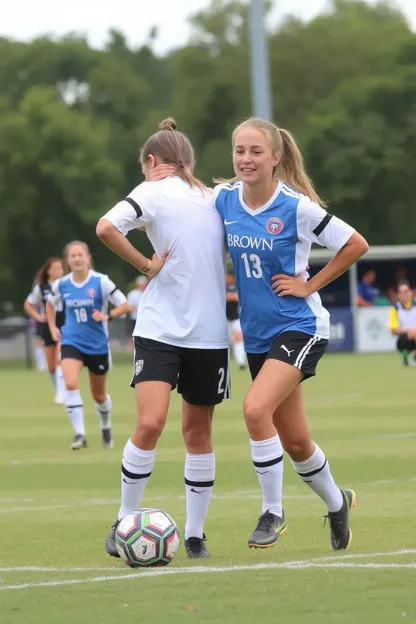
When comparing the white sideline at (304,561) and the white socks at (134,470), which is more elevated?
the white socks at (134,470)

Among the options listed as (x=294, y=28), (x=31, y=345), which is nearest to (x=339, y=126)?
(x=294, y=28)

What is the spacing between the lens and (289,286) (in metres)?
7.29

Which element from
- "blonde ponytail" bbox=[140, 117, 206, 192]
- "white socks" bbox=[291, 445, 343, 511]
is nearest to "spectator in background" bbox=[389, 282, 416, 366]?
"white socks" bbox=[291, 445, 343, 511]

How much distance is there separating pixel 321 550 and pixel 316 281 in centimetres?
138

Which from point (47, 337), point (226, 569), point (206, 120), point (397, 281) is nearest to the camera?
point (226, 569)

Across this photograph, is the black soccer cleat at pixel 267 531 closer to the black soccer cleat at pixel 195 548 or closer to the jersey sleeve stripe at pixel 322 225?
the black soccer cleat at pixel 195 548

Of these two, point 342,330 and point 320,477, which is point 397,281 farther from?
point 320,477

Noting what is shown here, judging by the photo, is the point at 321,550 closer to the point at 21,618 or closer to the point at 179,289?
the point at 179,289

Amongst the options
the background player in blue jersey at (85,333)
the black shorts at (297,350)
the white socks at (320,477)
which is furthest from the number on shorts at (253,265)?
the background player in blue jersey at (85,333)

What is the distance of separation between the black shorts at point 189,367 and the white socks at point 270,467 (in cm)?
35

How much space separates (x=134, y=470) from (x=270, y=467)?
67cm

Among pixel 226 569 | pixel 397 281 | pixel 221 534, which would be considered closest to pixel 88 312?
pixel 221 534

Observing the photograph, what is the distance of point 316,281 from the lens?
739 centimetres

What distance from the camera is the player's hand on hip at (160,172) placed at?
7.59 meters
